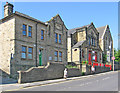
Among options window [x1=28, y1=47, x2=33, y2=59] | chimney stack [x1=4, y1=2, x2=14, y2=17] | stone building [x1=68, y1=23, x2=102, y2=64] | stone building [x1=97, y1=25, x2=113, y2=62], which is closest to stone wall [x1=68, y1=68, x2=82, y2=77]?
window [x1=28, y1=47, x2=33, y2=59]

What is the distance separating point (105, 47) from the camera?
4250 cm

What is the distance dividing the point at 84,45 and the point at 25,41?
15.7 metres

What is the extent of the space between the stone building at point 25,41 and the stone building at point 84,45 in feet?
21.6

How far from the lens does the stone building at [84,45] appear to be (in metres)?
32.0

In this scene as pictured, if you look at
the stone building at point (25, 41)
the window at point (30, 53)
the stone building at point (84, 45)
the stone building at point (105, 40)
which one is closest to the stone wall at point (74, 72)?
the stone building at point (25, 41)

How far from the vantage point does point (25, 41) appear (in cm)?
2117

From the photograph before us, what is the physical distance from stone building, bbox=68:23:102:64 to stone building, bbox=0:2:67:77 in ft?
21.6

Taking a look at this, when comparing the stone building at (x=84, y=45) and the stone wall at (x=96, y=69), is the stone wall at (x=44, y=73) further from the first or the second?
the stone building at (x=84, y=45)

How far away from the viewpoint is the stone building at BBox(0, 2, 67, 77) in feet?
64.8

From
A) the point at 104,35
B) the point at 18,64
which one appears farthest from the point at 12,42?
the point at 104,35

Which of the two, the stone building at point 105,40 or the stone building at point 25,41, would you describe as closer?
the stone building at point 25,41

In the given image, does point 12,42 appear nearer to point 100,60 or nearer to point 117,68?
point 100,60

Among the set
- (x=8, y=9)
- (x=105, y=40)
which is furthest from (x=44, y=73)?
(x=105, y=40)

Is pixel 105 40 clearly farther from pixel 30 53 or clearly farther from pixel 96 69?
pixel 30 53
